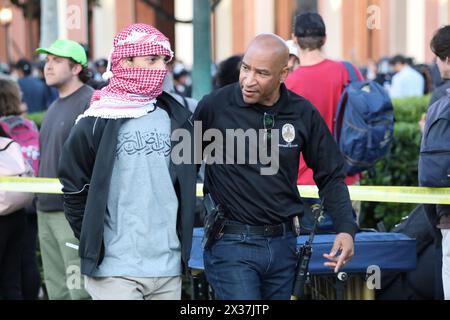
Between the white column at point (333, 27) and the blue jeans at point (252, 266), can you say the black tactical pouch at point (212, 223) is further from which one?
the white column at point (333, 27)

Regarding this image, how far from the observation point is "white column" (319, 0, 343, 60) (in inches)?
1375

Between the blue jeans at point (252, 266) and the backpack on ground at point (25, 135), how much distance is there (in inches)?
125

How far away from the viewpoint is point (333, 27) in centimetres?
3556

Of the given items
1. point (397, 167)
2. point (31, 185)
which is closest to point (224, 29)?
point (397, 167)

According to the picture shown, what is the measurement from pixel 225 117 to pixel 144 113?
39cm

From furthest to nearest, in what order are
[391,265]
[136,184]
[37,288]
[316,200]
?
[37,288] < [316,200] < [391,265] < [136,184]

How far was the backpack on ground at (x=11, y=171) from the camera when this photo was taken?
6656 millimetres

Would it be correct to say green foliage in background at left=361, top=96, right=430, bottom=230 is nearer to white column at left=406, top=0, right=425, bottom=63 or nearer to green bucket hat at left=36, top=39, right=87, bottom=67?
green bucket hat at left=36, top=39, right=87, bottom=67

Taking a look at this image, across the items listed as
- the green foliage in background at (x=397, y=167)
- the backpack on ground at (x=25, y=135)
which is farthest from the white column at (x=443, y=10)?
the backpack on ground at (x=25, y=135)

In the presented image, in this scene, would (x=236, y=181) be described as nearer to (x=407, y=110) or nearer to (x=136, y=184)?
(x=136, y=184)

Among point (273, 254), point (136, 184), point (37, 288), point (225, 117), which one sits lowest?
point (37, 288)

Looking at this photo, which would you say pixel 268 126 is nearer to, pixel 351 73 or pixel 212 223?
pixel 212 223
